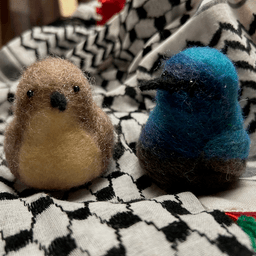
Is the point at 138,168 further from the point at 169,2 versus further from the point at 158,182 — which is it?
the point at 169,2

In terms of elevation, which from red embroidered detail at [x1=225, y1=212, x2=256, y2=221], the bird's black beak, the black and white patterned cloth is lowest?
red embroidered detail at [x1=225, y1=212, x2=256, y2=221]

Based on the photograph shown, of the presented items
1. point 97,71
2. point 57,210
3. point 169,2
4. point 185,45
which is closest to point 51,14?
point 97,71

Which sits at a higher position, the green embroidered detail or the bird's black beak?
the bird's black beak

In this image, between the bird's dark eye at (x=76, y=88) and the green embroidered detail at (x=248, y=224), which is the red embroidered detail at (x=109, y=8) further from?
the green embroidered detail at (x=248, y=224)

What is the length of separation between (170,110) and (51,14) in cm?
137

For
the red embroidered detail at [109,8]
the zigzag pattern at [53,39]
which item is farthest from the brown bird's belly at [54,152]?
the red embroidered detail at [109,8]

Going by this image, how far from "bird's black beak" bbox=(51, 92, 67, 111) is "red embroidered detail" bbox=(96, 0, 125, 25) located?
78 centimetres

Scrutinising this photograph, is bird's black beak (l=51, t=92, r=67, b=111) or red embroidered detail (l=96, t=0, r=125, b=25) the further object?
red embroidered detail (l=96, t=0, r=125, b=25)

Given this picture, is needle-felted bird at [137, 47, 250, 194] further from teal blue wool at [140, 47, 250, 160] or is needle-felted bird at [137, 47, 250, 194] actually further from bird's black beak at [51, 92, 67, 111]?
bird's black beak at [51, 92, 67, 111]

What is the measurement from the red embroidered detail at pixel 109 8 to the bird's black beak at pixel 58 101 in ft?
2.57

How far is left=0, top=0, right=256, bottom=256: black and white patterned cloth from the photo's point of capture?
342 millimetres

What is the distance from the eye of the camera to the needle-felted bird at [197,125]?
0.39 meters

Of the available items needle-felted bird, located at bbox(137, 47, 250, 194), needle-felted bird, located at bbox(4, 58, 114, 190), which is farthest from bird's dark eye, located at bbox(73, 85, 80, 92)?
needle-felted bird, located at bbox(137, 47, 250, 194)

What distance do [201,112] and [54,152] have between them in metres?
0.25
